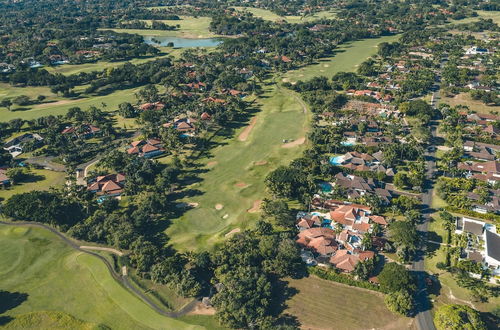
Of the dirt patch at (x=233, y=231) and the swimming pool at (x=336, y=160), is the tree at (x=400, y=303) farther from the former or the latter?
the swimming pool at (x=336, y=160)

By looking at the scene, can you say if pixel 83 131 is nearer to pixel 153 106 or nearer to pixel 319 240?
pixel 153 106

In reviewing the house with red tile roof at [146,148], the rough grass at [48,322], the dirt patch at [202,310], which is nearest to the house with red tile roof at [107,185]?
the house with red tile roof at [146,148]

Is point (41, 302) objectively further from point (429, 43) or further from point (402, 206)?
point (429, 43)

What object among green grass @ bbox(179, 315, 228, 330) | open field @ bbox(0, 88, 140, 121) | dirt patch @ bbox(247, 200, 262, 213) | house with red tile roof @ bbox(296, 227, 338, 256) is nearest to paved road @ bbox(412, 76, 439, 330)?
house with red tile roof @ bbox(296, 227, 338, 256)

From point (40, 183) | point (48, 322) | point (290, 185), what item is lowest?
point (48, 322)

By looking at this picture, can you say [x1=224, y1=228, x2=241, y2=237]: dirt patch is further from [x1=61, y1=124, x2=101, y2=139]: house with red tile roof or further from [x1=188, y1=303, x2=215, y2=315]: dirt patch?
[x1=61, y1=124, x2=101, y2=139]: house with red tile roof

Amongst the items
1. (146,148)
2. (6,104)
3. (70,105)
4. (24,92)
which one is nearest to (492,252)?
(146,148)

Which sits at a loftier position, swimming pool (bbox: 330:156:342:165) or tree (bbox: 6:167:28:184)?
swimming pool (bbox: 330:156:342:165)
